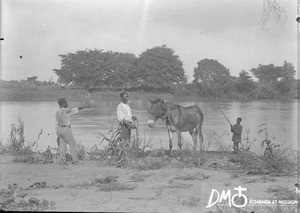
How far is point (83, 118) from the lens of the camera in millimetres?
19328

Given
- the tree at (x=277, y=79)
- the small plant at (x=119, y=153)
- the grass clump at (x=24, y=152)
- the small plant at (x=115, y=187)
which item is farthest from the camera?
the tree at (x=277, y=79)

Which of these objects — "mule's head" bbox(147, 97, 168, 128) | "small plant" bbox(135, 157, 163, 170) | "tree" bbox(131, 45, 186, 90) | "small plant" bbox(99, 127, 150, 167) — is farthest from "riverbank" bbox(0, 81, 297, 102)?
"small plant" bbox(135, 157, 163, 170)

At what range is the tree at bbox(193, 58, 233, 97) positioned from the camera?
1149cm

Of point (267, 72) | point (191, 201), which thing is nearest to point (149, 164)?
point (191, 201)

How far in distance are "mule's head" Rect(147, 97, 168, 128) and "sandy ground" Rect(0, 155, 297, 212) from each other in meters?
1.65

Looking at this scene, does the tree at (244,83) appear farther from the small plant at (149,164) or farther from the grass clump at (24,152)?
the grass clump at (24,152)

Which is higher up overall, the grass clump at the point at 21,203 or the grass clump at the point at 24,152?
the grass clump at the point at 24,152

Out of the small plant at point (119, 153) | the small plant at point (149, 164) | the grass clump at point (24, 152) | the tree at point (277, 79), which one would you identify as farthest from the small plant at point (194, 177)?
the tree at point (277, 79)

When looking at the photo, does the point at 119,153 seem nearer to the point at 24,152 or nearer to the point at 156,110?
the point at 156,110

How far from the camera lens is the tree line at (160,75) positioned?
12180mm

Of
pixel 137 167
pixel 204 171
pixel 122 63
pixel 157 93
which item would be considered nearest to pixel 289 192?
pixel 204 171

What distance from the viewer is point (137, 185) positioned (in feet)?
22.6

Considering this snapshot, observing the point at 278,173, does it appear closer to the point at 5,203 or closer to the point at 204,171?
the point at 204,171

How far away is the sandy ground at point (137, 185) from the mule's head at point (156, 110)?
165 centimetres
